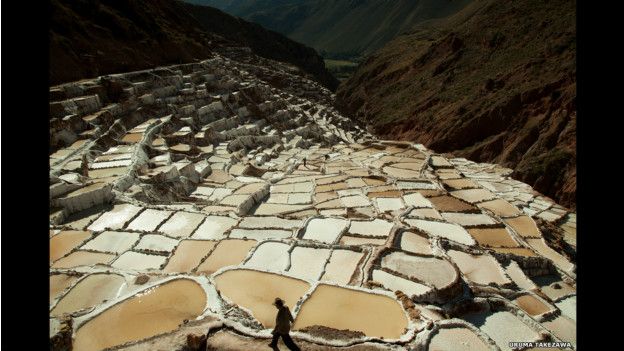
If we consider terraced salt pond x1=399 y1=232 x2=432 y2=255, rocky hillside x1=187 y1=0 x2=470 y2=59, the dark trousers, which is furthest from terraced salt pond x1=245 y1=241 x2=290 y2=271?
rocky hillside x1=187 y1=0 x2=470 y2=59

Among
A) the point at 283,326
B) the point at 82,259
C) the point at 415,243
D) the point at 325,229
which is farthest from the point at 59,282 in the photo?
the point at 415,243

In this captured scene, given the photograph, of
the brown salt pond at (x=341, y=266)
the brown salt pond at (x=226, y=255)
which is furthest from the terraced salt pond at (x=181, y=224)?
the brown salt pond at (x=341, y=266)

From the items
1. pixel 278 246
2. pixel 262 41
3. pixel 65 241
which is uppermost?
pixel 262 41

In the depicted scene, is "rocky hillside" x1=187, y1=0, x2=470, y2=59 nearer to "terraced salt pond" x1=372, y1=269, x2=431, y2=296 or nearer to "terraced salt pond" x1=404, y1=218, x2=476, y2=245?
"terraced salt pond" x1=404, y1=218, x2=476, y2=245

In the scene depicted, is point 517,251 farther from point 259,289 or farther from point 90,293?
point 90,293

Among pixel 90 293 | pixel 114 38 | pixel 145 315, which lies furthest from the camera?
pixel 114 38
